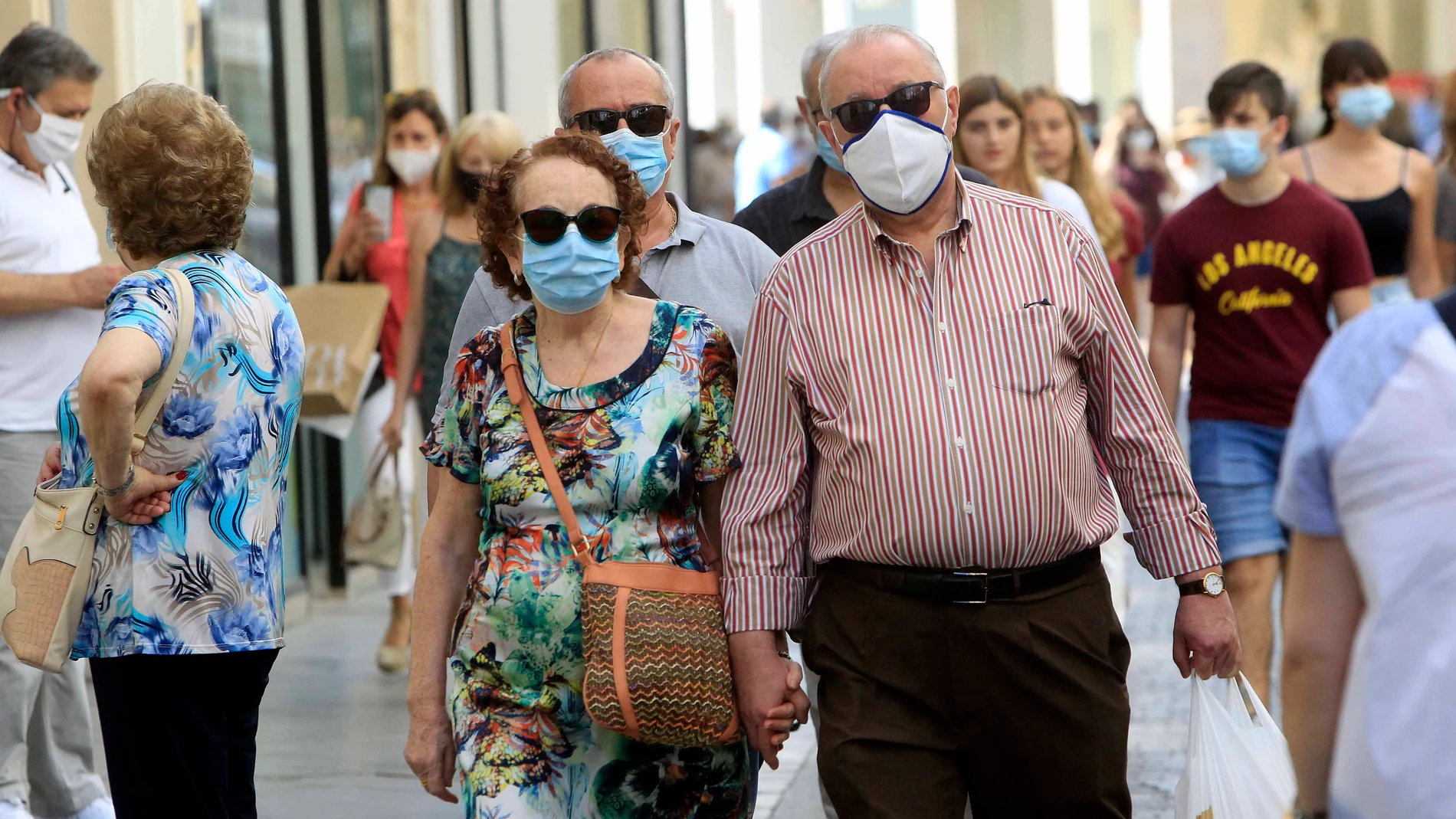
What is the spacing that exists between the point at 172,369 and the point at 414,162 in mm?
4856

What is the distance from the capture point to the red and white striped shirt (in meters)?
3.44

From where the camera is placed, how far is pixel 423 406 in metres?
7.92

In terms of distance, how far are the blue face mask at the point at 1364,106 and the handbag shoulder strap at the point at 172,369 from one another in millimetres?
5187

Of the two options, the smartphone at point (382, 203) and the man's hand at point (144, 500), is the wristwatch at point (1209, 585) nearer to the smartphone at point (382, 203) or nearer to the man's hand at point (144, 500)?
the man's hand at point (144, 500)

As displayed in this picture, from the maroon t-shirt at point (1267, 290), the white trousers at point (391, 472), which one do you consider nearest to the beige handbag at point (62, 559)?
the maroon t-shirt at point (1267, 290)

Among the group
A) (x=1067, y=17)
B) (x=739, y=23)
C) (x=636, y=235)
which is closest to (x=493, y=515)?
(x=636, y=235)

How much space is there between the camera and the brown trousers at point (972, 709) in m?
3.46

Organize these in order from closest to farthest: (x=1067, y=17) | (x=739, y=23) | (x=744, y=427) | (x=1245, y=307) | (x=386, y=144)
→ (x=744, y=427), (x=1245, y=307), (x=386, y=144), (x=739, y=23), (x=1067, y=17)

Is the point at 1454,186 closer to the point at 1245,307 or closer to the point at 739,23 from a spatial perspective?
the point at 1245,307

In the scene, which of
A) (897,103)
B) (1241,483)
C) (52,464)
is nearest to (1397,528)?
(897,103)

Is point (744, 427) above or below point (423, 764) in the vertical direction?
above

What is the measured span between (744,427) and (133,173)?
1278 mm

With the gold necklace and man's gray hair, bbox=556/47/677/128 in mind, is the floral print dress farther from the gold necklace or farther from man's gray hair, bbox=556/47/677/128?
man's gray hair, bbox=556/47/677/128

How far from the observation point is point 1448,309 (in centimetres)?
221
